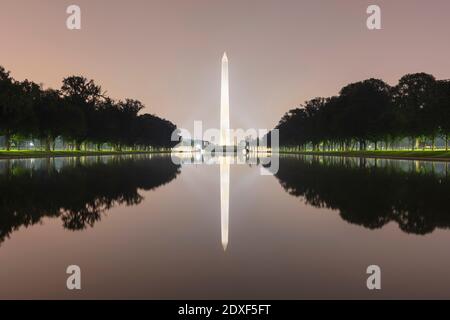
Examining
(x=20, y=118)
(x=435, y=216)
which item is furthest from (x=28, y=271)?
(x=20, y=118)

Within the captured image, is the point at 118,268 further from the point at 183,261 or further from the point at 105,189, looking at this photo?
the point at 105,189

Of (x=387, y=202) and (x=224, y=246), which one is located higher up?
(x=387, y=202)

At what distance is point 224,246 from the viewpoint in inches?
424

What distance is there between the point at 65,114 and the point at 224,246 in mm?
89578

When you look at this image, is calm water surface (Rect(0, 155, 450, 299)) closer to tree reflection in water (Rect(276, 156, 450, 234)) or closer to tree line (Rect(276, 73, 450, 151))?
tree reflection in water (Rect(276, 156, 450, 234))

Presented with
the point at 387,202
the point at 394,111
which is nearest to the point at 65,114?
the point at 394,111

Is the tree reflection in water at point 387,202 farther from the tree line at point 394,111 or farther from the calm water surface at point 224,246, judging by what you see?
the tree line at point 394,111

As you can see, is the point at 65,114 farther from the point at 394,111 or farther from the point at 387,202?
the point at 387,202

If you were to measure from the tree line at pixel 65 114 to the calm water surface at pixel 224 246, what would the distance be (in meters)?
61.7

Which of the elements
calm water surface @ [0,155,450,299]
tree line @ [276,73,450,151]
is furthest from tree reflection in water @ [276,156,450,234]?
tree line @ [276,73,450,151]

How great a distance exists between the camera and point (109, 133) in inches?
4973

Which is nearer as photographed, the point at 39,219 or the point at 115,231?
the point at 115,231

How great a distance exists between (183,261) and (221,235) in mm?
2962
